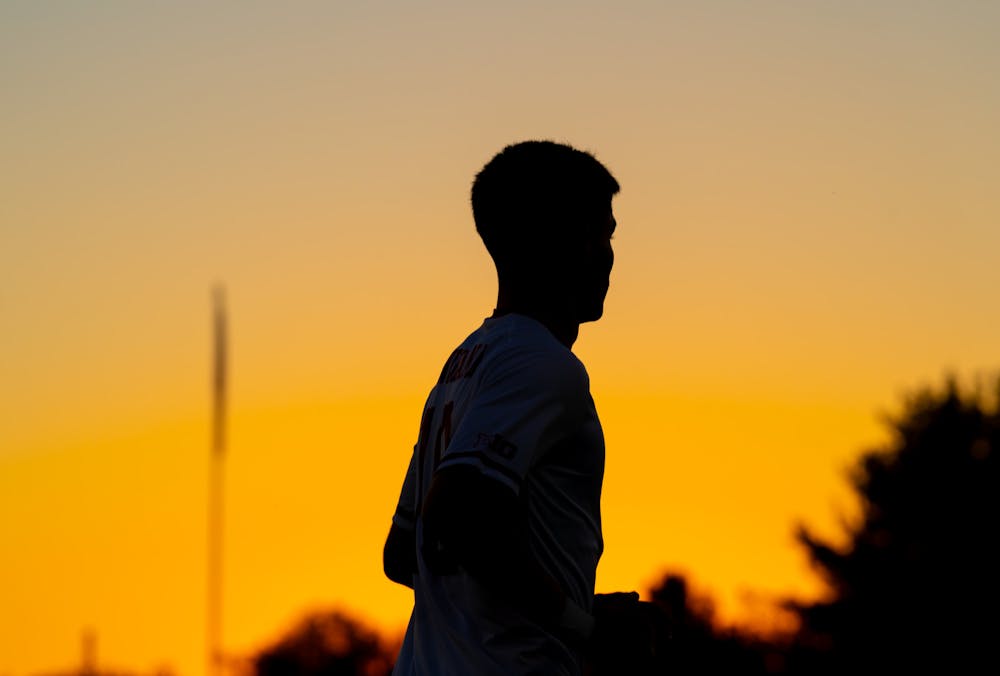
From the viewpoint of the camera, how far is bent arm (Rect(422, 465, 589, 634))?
435 centimetres

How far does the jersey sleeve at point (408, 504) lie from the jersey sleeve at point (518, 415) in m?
0.66

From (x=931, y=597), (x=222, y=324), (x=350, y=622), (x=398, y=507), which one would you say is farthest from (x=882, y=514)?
(x=398, y=507)

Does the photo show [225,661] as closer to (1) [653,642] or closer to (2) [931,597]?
(1) [653,642]

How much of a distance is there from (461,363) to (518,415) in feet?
1.49

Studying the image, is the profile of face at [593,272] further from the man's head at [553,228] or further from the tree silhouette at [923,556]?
the tree silhouette at [923,556]

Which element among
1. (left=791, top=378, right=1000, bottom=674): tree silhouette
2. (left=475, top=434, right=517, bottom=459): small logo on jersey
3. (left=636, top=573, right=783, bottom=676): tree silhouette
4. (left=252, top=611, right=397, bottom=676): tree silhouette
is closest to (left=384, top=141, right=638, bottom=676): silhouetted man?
(left=475, top=434, right=517, bottom=459): small logo on jersey

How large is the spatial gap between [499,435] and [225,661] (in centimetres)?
1176

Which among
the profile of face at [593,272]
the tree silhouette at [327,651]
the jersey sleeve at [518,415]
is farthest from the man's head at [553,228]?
the tree silhouette at [327,651]

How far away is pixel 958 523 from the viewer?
6250cm

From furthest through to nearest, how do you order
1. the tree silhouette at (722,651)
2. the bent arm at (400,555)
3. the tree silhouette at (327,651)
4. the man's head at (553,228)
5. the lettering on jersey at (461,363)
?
the tree silhouette at (327,651), the tree silhouette at (722,651), the bent arm at (400,555), the man's head at (553,228), the lettering on jersey at (461,363)

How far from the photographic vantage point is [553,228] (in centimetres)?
484

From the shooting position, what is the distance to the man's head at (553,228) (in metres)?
4.84

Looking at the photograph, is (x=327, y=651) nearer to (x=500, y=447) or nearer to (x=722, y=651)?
(x=722, y=651)

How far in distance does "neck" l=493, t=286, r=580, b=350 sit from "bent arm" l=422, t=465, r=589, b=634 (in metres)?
0.57
